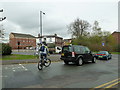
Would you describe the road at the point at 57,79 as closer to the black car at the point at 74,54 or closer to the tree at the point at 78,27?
the black car at the point at 74,54

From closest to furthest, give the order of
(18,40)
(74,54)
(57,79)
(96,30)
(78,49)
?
1. (57,79)
2. (74,54)
3. (78,49)
4. (96,30)
5. (18,40)

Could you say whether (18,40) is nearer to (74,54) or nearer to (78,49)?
(78,49)

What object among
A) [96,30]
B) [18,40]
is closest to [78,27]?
[96,30]

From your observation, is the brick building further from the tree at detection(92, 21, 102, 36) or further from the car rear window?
the car rear window

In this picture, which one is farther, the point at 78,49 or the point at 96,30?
the point at 96,30

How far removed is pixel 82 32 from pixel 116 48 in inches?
532

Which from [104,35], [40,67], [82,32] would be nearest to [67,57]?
[40,67]

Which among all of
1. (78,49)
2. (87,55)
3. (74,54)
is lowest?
(87,55)

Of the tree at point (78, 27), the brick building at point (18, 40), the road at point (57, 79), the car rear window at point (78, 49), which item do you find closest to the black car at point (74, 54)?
the car rear window at point (78, 49)

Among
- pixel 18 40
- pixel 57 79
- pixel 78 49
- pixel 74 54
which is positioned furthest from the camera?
pixel 18 40

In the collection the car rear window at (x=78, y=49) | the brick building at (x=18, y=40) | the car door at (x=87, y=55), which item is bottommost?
the car door at (x=87, y=55)

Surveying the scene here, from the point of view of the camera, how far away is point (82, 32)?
45375mm

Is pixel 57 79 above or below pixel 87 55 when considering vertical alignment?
below

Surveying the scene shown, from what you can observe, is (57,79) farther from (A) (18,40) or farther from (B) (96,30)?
(A) (18,40)
